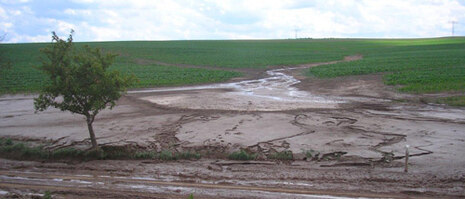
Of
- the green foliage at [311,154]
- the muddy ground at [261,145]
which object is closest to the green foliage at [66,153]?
the muddy ground at [261,145]

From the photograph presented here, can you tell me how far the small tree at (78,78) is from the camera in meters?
13.0

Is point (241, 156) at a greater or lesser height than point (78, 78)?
lesser

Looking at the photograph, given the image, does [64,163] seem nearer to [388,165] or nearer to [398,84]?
[388,165]

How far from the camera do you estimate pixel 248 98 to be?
2458 centimetres

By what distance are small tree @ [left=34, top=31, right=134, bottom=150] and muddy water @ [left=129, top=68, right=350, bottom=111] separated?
8.24 metres

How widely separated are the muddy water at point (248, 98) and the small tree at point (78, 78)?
27.0 ft

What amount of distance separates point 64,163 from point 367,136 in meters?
11.0

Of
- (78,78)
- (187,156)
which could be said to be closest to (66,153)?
(78,78)

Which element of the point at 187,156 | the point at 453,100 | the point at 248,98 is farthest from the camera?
the point at 248,98

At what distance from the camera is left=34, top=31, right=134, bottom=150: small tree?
1305 cm

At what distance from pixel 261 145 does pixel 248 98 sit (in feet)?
36.1

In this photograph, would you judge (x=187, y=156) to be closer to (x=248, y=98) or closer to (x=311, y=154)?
(x=311, y=154)

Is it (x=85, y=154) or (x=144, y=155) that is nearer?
(x=144, y=155)

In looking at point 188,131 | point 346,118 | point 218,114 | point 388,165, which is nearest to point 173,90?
point 218,114
